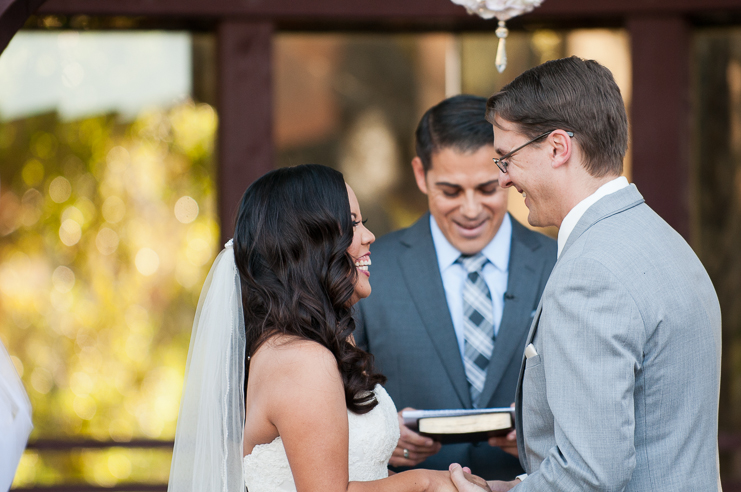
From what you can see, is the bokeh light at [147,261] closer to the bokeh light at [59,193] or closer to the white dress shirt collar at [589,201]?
the bokeh light at [59,193]

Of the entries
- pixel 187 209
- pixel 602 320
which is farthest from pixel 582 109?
pixel 187 209

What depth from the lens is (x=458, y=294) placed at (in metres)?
2.96

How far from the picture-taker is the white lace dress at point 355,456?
6.81ft

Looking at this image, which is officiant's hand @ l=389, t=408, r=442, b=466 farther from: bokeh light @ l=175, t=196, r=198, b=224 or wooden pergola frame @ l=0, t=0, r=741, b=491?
bokeh light @ l=175, t=196, r=198, b=224

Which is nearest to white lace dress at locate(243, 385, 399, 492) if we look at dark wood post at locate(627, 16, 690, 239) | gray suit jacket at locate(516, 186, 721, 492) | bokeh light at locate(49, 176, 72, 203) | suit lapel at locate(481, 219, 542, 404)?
gray suit jacket at locate(516, 186, 721, 492)

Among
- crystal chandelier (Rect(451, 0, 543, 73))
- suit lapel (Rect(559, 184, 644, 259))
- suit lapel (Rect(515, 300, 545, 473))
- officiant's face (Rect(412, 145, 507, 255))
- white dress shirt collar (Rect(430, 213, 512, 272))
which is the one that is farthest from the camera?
white dress shirt collar (Rect(430, 213, 512, 272))

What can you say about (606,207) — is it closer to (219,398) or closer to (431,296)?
(431,296)

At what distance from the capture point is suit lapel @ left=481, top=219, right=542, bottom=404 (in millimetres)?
2754

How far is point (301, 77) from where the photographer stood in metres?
4.44

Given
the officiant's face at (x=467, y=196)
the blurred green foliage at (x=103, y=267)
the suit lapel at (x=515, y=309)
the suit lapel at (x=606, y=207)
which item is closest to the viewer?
the suit lapel at (x=606, y=207)

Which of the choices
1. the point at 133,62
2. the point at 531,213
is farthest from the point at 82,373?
the point at 531,213

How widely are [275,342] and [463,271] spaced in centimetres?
115

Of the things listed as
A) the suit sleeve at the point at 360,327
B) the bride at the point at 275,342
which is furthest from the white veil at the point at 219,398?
the suit sleeve at the point at 360,327

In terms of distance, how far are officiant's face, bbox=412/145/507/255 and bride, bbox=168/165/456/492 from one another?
0.74m
